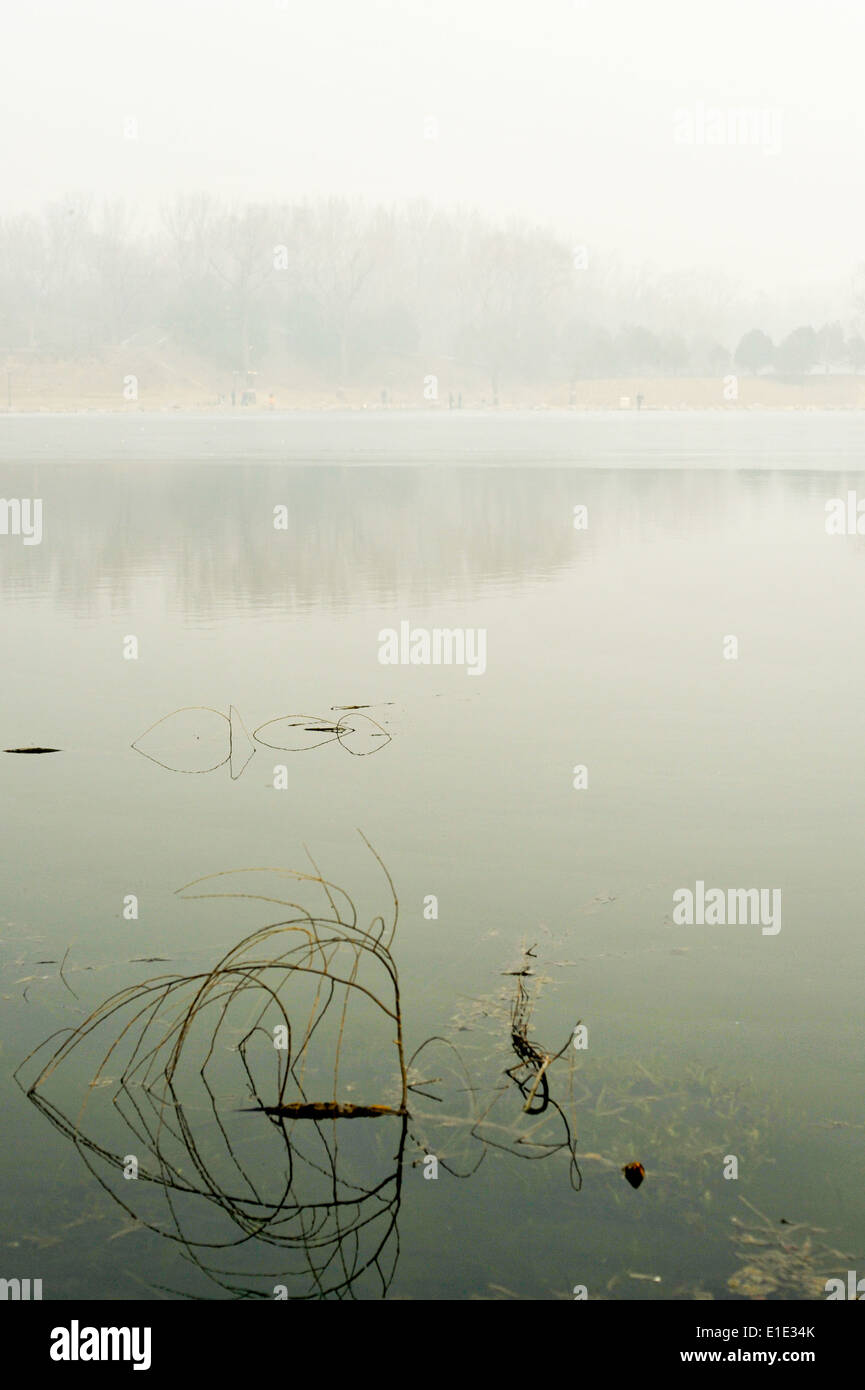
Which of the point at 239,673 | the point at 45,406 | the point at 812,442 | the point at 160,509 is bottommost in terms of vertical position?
the point at 239,673

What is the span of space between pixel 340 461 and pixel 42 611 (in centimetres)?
3723

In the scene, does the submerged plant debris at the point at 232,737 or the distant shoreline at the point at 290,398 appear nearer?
the submerged plant debris at the point at 232,737

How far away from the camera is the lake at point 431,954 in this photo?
5.14 meters

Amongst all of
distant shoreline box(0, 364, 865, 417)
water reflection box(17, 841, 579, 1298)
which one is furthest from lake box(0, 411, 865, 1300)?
distant shoreline box(0, 364, 865, 417)

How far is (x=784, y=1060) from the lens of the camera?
628 cm

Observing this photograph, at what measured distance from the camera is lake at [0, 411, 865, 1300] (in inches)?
202

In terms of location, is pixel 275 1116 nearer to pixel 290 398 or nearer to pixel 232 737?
pixel 232 737

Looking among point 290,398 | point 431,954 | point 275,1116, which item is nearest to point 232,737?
point 431,954

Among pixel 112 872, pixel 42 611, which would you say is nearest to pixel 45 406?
pixel 42 611

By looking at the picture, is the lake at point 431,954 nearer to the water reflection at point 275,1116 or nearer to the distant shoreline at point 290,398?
the water reflection at point 275,1116

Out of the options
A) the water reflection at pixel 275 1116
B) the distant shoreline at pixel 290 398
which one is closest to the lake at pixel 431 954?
the water reflection at pixel 275 1116

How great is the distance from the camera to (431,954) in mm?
7410
